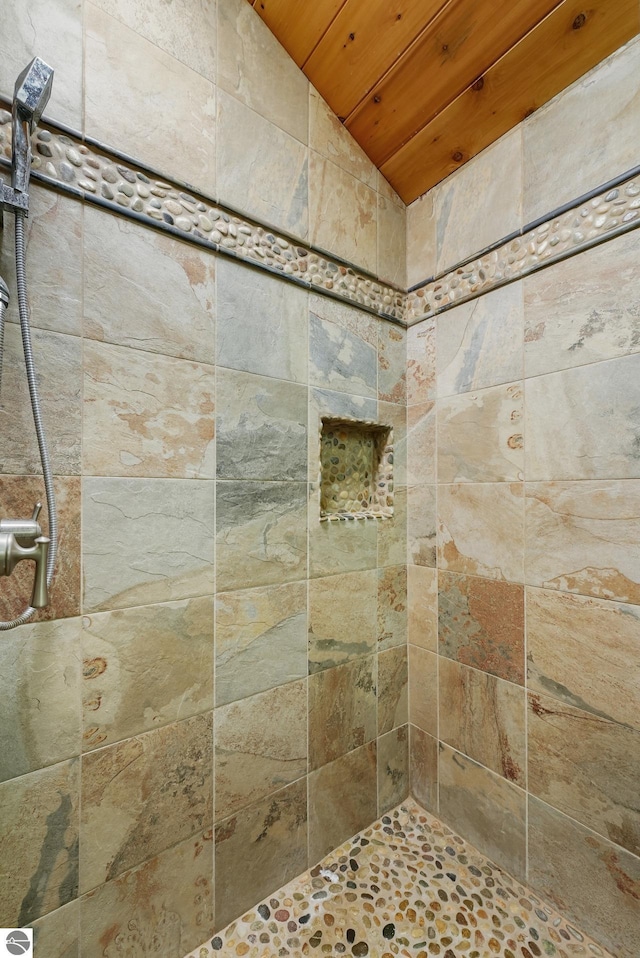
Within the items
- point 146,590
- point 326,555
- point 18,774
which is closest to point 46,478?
point 146,590

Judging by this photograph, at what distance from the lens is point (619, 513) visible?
945 mm

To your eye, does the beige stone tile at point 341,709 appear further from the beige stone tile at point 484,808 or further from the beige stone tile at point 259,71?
the beige stone tile at point 259,71

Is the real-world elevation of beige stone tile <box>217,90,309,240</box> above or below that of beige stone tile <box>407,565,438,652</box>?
above

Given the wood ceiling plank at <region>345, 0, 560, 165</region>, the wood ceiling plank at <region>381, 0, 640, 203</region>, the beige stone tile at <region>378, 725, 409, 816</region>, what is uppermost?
the wood ceiling plank at <region>345, 0, 560, 165</region>

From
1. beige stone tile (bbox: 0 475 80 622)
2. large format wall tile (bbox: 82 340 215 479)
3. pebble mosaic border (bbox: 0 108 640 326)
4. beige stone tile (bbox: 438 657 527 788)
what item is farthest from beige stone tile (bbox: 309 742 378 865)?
pebble mosaic border (bbox: 0 108 640 326)

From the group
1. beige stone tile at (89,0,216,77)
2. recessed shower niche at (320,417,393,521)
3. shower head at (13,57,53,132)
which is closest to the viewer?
shower head at (13,57,53,132)

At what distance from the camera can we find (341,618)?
1.25 metres

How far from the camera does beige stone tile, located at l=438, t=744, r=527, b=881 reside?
1120mm

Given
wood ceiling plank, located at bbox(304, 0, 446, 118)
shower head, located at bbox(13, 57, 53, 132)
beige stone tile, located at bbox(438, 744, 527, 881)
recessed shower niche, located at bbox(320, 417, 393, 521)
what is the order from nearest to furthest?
shower head, located at bbox(13, 57, 53, 132), wood ceiling plank, located at bbox(304, 0, 446, 118), beige stone tile, located at bbox(438, 744, 527, 881), recessed shower niche, located at bbox(320, 417, 393, 521)

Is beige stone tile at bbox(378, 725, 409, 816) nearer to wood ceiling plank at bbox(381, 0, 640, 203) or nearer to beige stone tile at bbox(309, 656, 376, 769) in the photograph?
beige stone tile at bbox(309, 656, 376, 769)

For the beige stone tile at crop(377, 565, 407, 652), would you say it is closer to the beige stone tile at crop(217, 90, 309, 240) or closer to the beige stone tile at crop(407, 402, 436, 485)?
the beige stone tile at crop(407, 402, 436, 485)

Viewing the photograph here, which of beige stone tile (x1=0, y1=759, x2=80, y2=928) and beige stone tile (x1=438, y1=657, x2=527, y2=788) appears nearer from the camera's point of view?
beige stone tile (x1=0, y1=759, x2=80, y2=928)

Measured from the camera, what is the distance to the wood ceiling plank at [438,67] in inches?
37.7

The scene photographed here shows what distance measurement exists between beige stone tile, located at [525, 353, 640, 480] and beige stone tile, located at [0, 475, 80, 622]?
3.69 ft
